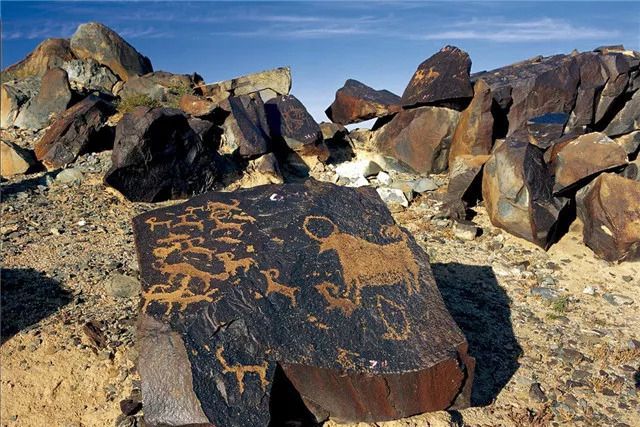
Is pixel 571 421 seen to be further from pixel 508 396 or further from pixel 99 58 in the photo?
pixel 99 58

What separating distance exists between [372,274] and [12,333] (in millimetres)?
2422

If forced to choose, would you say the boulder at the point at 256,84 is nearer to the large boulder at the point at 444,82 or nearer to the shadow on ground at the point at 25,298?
the large boulder at the point at 444,82

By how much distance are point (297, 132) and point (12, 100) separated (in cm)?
462

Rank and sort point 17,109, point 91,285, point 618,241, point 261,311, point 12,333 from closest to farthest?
point 261,311
point 12,333
point 91,285
point 618,241
point 17,109

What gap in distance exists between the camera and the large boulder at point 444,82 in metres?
7.59

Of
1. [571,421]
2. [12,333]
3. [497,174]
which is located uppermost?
[497,174]

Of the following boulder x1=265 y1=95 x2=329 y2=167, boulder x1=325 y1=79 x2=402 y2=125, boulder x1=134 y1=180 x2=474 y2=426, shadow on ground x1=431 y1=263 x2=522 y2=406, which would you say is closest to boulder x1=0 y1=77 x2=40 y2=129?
boulder x1=265 y1=95 x2=329 y2=167

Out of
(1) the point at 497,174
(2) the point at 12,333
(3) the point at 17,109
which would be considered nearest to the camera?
(2) the point at 12,333

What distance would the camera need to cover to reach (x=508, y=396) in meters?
3.55

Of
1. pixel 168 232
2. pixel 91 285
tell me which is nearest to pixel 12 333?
pixel 91 285

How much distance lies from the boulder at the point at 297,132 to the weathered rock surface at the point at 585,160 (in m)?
3.10

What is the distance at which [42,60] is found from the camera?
33.8 feet

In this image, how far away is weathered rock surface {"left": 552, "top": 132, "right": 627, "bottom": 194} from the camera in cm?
593

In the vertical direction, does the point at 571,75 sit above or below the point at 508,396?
above
